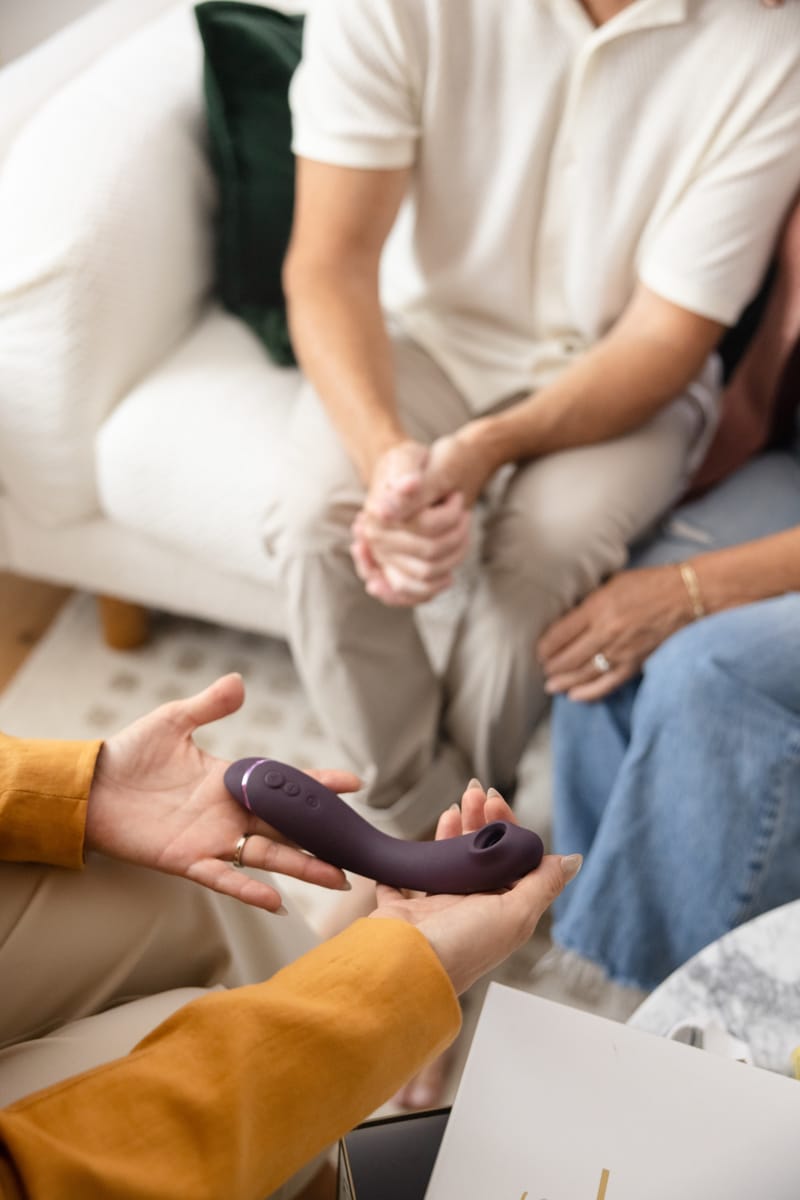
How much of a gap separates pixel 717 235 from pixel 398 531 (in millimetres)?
468

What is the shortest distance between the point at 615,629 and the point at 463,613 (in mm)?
178

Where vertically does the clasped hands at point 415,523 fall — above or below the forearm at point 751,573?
above

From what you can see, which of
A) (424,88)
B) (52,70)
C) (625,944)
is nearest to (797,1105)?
(625,944)

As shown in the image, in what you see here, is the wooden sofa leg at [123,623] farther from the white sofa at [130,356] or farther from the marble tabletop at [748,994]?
the marble tabletop at [748,994]

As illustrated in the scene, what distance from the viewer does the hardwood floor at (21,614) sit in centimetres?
158

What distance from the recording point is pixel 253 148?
1355 mm

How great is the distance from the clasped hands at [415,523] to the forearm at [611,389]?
0.23 ft

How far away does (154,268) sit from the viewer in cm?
135

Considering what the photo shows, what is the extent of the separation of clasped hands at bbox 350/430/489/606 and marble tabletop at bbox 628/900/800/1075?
1.59 feet

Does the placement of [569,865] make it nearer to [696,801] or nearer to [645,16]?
[696,801]

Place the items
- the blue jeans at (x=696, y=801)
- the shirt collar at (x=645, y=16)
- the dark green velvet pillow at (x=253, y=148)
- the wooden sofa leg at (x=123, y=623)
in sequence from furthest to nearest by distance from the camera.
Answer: the wooden sofa leg at (x=123, y=623)
the dark green velvet pillow at (x=253, y=148)
the shirt collar at (x=645, y=16)
the blue jeans at (x=696, y=801)

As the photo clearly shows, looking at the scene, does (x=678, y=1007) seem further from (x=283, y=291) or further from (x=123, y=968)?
(x=283, y=291)

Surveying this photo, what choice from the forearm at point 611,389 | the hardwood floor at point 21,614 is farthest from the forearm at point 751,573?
the hardwood floor at point 21,614

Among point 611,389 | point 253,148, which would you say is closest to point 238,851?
point 611,389
